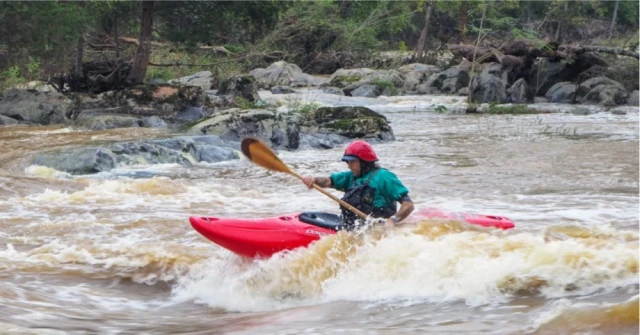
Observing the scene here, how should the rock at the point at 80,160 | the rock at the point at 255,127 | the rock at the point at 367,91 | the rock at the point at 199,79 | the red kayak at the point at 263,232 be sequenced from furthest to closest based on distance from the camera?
the rock at the point at 367,91, the rock at the point at 199,79, the rock at the point at 255,127, the rock at the point at 80,160, the red kayak at the point at 263,232

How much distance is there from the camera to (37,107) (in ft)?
56.2

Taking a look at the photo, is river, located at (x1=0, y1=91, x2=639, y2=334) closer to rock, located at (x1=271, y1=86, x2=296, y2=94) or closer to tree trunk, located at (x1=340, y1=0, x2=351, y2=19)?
rock, located at (x1=271, y1=86, x2=296, y2=94)

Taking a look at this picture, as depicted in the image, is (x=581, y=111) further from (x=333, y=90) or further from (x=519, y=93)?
(x=333, y=90)

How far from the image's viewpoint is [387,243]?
5.43 meters

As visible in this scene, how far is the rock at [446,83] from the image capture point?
25.8 metres

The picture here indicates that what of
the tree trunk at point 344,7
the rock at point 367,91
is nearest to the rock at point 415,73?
the rock at point 367,91

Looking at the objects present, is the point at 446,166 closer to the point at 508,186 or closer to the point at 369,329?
the point at 508,186

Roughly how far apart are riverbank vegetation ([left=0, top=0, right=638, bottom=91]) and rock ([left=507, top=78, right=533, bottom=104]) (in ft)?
4.06

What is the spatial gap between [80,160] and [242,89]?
862 cm

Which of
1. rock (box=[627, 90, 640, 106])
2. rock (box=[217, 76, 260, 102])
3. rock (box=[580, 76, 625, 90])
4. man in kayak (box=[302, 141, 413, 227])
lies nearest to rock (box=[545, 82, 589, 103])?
rock (box=[580, 76, 625, 90])

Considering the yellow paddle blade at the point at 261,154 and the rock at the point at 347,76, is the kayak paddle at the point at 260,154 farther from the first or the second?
the rock at the point at 347,76

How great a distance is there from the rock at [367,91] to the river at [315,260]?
532 inches

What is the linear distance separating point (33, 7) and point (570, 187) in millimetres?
11523

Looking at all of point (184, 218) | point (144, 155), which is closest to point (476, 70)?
point (144, 155)
